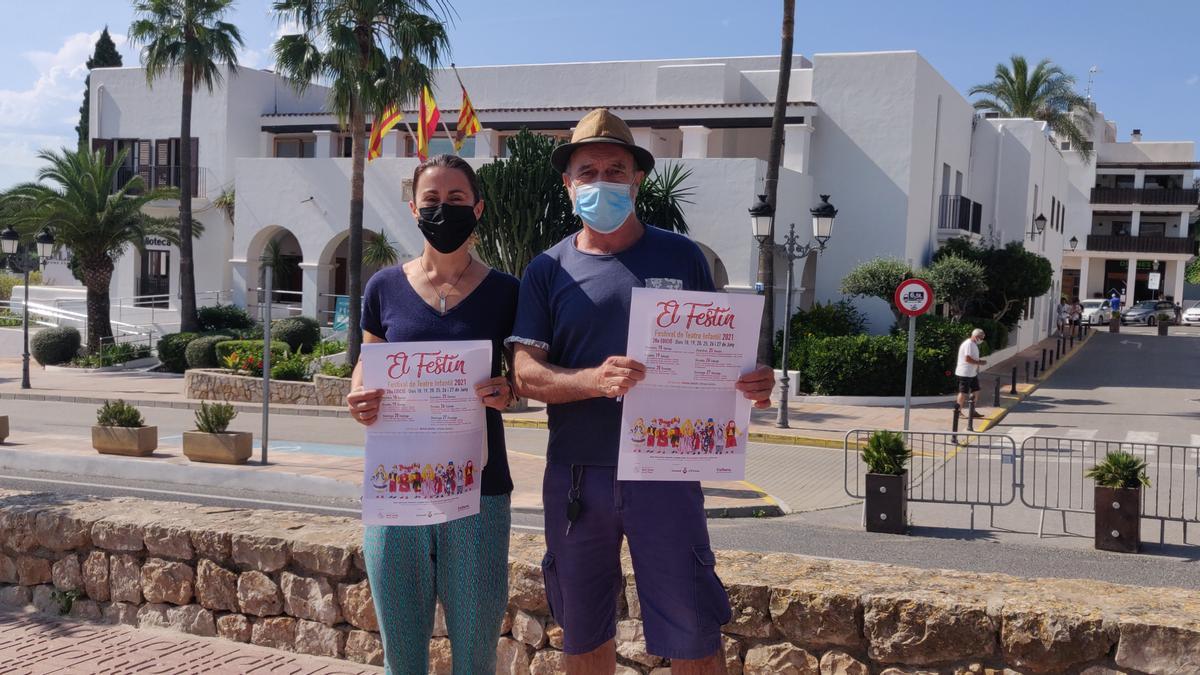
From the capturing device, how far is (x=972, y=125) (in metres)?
35.0

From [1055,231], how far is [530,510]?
41.4m

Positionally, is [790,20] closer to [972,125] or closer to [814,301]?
[814,301]

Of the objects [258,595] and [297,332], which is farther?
[297,332]

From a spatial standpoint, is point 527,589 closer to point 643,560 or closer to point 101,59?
point 643,560

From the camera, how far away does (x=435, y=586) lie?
354 centimetres

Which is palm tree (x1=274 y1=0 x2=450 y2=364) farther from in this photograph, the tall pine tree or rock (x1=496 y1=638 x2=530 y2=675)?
the tall pine tree

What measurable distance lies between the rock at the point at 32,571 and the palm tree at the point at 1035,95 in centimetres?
5025

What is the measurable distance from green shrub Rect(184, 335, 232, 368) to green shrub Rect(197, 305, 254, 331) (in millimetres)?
3490

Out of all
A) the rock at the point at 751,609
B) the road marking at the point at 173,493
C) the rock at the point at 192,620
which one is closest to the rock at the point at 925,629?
the rock at the point at 751,609

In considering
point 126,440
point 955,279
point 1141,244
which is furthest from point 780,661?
point 1141,244

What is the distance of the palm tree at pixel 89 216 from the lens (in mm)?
29105

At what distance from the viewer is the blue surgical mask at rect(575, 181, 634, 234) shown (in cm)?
337

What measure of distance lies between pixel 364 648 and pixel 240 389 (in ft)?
62.5

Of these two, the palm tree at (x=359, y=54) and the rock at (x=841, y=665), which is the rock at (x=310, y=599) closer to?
the rock at (x=841, y=665)
